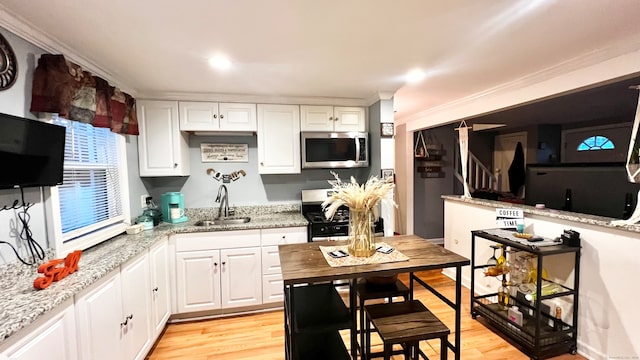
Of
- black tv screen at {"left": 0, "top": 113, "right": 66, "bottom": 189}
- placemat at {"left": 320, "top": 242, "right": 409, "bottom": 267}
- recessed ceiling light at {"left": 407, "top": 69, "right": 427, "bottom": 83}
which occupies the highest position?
recessed ceiling light at {"left": 407, "top": 69, "right": 427, "bottom": 83}

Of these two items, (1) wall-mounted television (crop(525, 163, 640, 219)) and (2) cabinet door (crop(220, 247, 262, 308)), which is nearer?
(1) wall-mounted television (crop(525, 163, 640, 219))

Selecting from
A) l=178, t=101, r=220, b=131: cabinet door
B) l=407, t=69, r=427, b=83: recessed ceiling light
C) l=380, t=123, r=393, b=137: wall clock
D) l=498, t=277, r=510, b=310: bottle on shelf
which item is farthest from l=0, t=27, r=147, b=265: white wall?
l=498, t=277, r=510, b=310: bottle on shelf

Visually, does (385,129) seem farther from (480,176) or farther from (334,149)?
(480,176)

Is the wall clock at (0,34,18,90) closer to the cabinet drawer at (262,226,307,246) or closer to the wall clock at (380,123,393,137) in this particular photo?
the cabinet drawer at (262,226,307,246)

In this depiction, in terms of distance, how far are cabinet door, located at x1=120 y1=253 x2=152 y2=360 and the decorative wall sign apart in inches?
53.6

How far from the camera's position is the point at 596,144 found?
16.0 ft

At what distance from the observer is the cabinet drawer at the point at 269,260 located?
280 centimetres

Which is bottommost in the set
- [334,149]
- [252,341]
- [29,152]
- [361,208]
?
[252,341]

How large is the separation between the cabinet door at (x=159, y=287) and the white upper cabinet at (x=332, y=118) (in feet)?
6.17

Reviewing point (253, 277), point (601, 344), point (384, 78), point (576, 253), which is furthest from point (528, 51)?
point (253, 277)

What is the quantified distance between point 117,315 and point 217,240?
3.39 ft

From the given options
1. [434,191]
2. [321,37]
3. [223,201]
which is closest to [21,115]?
[321,37]

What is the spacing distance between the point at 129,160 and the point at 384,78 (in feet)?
8.57

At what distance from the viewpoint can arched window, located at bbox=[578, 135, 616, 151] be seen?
4.72 m
